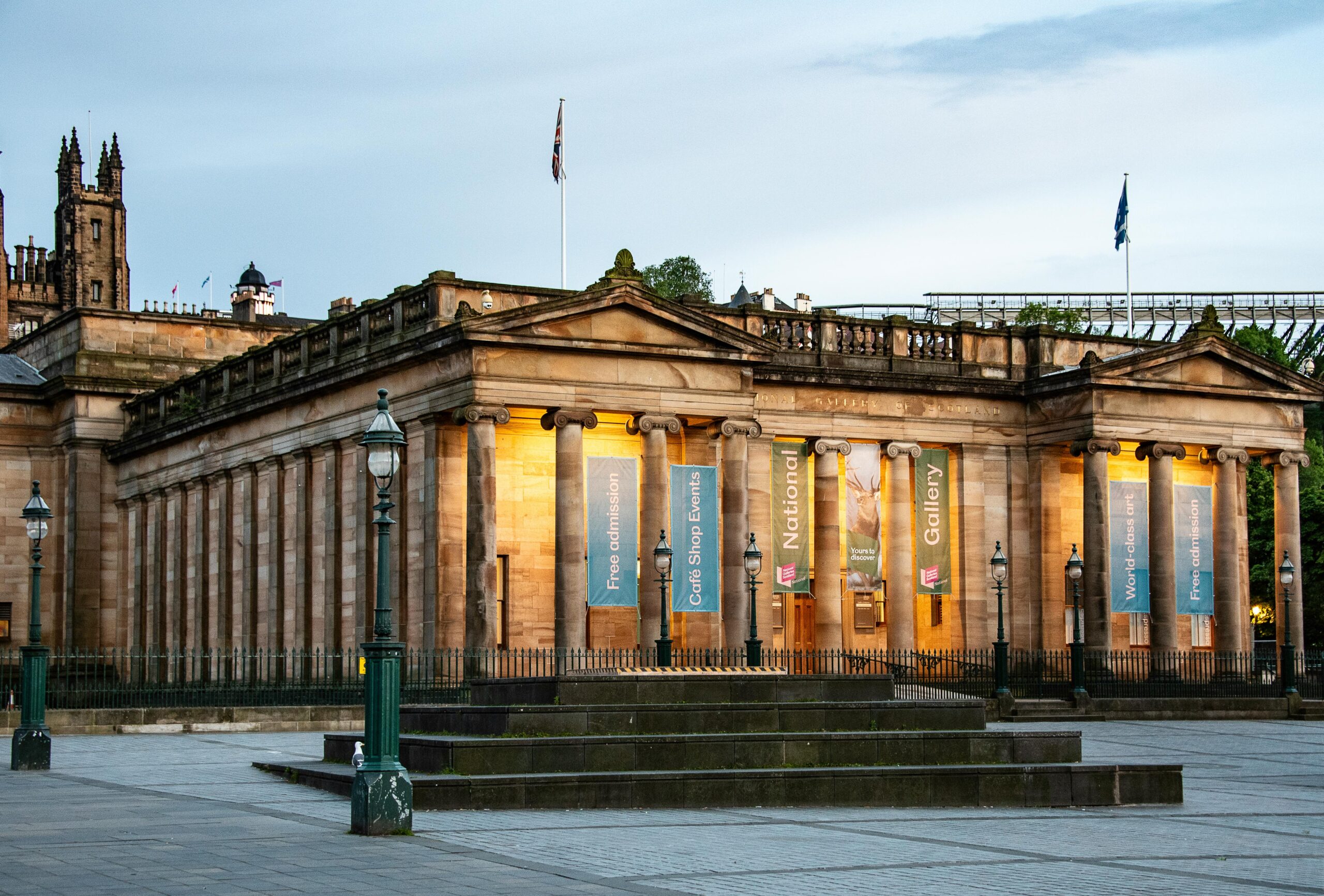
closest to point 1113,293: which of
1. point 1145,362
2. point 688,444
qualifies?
point 1145,362

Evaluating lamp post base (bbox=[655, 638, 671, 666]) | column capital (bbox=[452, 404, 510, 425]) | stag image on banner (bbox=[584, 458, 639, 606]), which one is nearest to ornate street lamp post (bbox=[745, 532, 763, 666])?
lamp post base (bbox=[655, 638, 671, 666])

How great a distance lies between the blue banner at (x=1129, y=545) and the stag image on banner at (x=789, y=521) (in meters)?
9.72

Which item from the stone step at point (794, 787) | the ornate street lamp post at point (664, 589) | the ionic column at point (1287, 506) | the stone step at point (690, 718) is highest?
the ionic column at point (1287, 506)

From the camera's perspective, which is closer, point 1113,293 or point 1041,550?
point 1041,550

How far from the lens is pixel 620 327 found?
4881cm

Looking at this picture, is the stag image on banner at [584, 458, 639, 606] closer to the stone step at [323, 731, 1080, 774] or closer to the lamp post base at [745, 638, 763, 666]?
the lamp post base at [745, 638, 763, 666]

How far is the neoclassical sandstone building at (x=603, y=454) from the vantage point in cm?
4831

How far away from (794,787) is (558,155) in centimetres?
3357

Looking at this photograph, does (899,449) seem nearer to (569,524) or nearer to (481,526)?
(569,524)

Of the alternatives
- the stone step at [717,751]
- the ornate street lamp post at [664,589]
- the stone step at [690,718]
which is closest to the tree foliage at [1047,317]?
the ornate street lamp post at [664,589]

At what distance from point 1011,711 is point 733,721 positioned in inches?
822

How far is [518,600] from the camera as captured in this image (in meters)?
50.8

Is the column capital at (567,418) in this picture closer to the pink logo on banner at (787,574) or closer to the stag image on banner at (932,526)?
the pink logo on banner at (787,574)

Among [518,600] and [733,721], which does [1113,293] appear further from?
[733,721]
